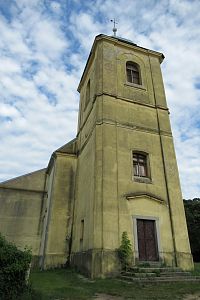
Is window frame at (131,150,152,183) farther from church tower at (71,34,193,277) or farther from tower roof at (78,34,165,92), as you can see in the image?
tower roof at (78,34,165,92)

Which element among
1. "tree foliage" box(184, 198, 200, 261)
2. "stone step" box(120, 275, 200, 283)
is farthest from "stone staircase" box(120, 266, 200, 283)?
"tree foliage" box(184, 198, 200, 261)

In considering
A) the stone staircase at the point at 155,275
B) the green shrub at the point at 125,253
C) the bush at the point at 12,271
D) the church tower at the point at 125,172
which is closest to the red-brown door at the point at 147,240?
the church tower at the point at 125,172

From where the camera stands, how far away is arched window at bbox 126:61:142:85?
58.6 ft

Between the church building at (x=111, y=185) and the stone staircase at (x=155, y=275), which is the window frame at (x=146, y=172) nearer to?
the church building at (x=111, y=185)

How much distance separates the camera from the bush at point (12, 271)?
220 inches

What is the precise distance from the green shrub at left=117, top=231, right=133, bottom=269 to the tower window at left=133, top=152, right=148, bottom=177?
3820mm

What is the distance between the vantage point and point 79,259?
499 inches

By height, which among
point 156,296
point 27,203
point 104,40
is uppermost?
point 104,40

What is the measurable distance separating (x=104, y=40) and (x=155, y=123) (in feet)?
23.8

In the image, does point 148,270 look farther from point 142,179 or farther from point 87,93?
point 87,93

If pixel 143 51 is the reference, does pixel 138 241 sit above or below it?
below

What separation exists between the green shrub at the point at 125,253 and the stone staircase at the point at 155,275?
0.42 metres

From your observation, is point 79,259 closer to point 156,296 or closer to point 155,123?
point 156,296

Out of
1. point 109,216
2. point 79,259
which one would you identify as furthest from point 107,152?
point 79,259
